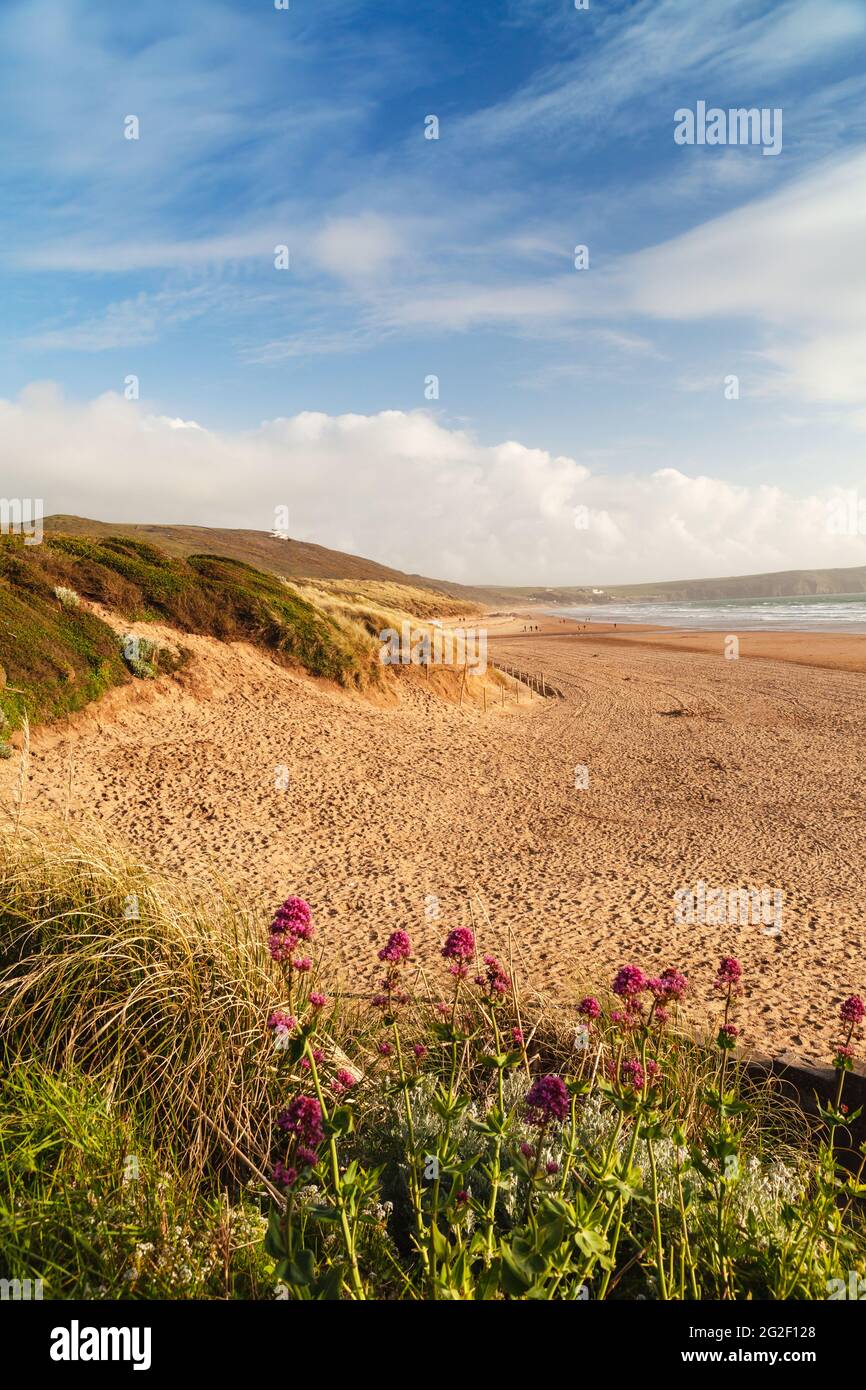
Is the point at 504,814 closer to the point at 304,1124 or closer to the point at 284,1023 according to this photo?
the point at 284,1023

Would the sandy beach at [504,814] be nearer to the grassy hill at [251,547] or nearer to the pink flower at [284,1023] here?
the pink flower at [284,1023]

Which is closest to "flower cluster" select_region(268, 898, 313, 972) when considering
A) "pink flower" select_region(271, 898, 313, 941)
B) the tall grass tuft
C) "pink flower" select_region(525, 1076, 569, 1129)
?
"pink flower" select_region(271, 898, 313, 941)

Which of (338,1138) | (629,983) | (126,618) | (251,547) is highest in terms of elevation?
(251,547)

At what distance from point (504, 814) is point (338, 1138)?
8162mm

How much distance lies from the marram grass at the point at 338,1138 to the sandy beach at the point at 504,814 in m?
1.60

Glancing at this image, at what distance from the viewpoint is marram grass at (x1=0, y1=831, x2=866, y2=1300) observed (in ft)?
7.58

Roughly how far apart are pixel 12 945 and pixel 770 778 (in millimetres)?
12751

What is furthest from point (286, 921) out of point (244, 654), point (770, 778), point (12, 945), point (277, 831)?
point (244, 654)

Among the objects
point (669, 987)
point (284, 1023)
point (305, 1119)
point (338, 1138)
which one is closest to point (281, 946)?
point (284, 1023)

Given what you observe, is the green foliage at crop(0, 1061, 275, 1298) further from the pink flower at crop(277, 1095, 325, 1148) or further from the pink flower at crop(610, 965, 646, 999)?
the pink flower at crop(610, 965, 646, 999)

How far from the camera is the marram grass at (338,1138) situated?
2311 mm

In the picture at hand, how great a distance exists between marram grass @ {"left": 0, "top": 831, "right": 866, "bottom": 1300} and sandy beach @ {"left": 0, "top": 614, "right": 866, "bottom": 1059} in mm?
1600

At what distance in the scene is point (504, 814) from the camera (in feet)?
37.2
